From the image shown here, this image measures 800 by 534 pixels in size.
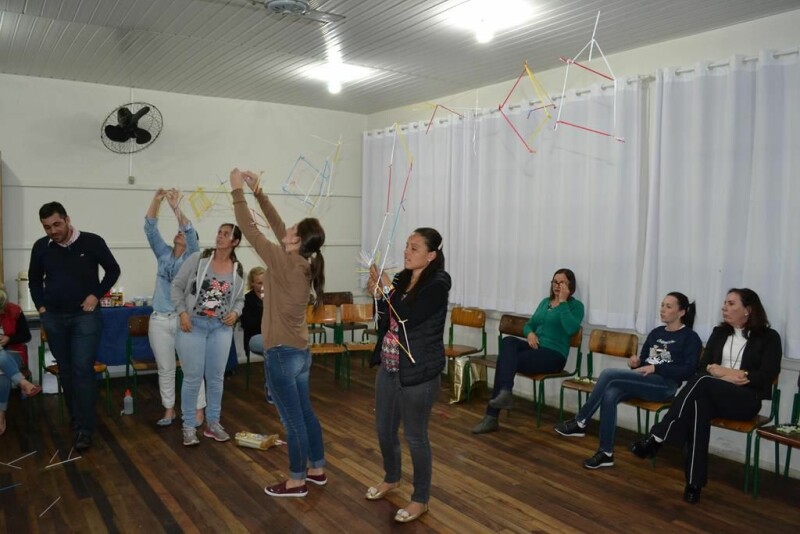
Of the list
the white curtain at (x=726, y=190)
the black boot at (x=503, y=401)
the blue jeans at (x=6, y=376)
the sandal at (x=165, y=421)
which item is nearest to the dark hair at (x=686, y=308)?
the white curtain at (x=726, y=190)

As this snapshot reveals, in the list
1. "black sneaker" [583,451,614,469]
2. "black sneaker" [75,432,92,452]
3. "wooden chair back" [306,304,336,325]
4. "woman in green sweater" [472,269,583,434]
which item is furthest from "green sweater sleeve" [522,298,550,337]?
"black sneaker" [75,432,92,452]

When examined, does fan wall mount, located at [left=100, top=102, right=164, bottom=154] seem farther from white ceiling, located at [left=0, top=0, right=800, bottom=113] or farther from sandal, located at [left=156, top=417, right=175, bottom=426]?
sandal, located at [left=156, top=417, right=175, bottom=426]

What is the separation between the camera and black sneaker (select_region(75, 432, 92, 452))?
14.1 feet

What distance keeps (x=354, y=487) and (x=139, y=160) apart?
4.48 metres

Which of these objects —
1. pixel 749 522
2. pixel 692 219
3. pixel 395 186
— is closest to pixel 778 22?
pixel 692 219

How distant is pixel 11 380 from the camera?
4.68 metres

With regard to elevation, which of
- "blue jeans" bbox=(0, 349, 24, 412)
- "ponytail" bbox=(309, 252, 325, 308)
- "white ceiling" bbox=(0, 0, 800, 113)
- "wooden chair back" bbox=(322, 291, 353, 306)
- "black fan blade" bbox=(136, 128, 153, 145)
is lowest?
"blue jeans" bbox=(0, 349, 24, 412)

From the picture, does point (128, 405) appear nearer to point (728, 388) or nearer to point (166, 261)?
point (166, 261)

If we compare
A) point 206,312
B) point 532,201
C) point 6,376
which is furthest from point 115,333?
point 532,201

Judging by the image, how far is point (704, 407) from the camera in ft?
12.4

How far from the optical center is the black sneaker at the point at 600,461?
4141 mm

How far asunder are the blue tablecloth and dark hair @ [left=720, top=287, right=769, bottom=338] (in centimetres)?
490

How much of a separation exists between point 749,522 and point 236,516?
8.75 feet

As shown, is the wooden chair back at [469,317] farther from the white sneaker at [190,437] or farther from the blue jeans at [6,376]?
the blue jeans at [6,376]
